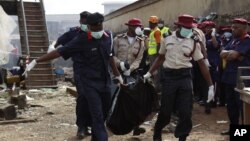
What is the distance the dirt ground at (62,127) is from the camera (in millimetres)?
7316

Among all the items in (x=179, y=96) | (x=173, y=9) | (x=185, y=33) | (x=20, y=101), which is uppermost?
(x=173, y=9)

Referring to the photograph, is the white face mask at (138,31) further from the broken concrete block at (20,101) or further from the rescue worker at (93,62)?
the broken concrete block at (20,101)

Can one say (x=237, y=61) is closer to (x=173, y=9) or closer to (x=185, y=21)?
(x=185, y=21)

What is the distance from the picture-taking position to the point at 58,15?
64938 mm

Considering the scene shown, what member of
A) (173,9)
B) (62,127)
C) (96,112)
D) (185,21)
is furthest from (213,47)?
(173,9)

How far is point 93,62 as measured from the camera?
5945mm

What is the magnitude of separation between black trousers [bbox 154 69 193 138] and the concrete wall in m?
4.77

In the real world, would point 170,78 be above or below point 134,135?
above

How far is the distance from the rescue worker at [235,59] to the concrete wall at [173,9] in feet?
12.7

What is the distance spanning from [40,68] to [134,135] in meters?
10.1

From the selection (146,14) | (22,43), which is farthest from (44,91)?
(146,14)

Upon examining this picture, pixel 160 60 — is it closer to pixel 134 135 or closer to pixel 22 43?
pixel 134 135

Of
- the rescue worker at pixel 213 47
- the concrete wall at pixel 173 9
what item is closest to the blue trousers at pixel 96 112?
the rescue worker at pixel 213 47

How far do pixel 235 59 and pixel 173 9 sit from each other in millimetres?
9803
